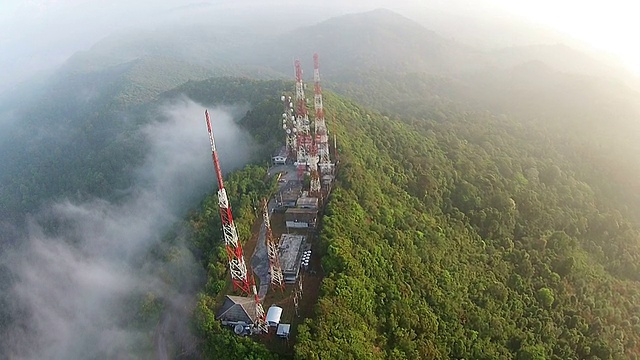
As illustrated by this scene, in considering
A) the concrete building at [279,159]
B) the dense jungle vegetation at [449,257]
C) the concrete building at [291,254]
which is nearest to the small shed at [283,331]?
the dense jungle vegetation at [449,257]

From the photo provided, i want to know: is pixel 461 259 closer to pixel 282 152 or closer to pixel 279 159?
pixel 279 159

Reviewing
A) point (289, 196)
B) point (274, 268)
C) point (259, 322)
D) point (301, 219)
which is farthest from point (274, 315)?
point (289, 196)

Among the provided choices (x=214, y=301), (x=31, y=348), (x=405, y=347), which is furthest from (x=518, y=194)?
(x=31, y=348)

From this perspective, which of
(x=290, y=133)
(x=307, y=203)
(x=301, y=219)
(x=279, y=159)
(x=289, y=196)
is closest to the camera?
(x=301, y=219)

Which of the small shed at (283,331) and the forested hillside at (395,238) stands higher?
the small shed at (283,331)

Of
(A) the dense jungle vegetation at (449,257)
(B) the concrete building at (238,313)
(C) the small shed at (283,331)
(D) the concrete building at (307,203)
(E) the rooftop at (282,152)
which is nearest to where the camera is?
(C) the small shed at (283,331)

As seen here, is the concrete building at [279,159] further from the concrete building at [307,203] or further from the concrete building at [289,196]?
the concrete building at [307,203]
